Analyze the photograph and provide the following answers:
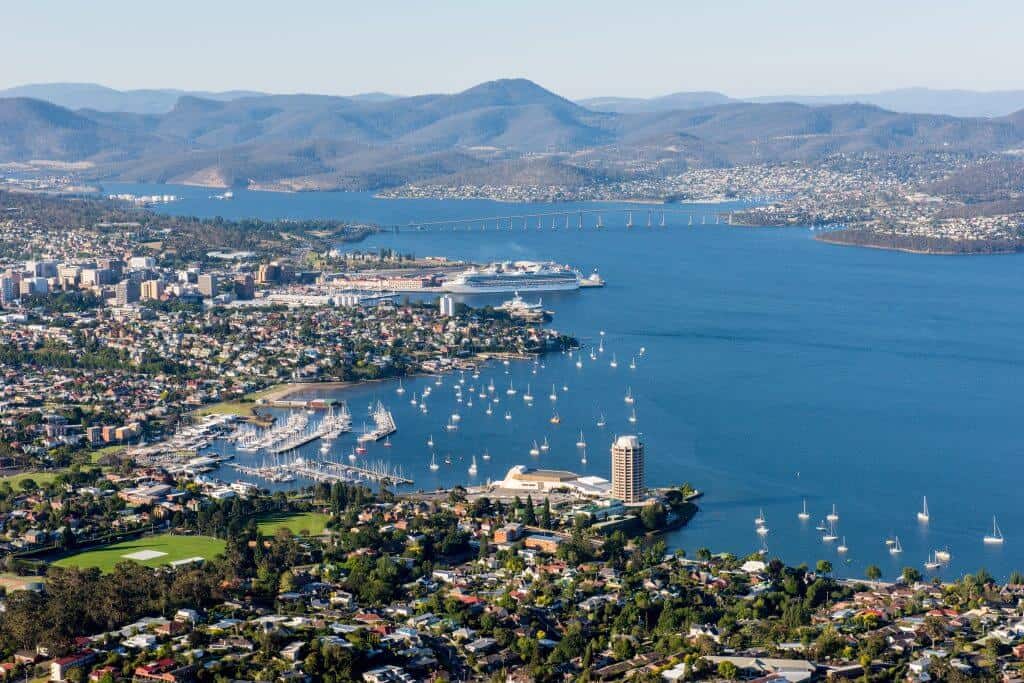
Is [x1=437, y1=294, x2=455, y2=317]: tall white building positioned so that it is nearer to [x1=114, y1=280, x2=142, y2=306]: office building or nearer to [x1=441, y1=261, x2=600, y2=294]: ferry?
[x1=441, y1=261, x2=600, y2=294]: ferry

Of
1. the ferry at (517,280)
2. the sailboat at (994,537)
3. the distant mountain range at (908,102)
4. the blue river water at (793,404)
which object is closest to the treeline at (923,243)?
the blue river water at (793,404)

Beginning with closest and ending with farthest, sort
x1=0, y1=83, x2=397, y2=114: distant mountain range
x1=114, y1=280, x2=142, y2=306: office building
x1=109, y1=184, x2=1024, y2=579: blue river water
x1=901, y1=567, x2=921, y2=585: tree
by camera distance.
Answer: x1=901, y1=567, x2=921, y2=585: tree
x1=109, y1=184, x2=1024, y2=579: blue river water
x1=114, y1=280, x2=142, y2=306: office building
x1=0, y1=83, x2=397, y2=114: distant mountain range

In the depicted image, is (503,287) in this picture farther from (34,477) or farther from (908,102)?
(908,102)

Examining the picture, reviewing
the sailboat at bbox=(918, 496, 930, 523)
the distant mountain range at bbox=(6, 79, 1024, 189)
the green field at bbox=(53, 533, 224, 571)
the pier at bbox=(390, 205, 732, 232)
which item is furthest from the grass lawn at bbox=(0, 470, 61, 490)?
the distant mountain range at bbox=(6, 79, 1024, 189)

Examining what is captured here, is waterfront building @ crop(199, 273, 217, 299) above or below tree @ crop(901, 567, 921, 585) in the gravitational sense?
above

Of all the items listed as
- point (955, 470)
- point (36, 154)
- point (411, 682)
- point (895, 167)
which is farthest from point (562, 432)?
point (36, 154)

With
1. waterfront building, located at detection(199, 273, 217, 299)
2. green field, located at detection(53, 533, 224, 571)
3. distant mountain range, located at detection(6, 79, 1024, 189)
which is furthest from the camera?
distant mountain range, located at detection(6, 79, 1024, 189)

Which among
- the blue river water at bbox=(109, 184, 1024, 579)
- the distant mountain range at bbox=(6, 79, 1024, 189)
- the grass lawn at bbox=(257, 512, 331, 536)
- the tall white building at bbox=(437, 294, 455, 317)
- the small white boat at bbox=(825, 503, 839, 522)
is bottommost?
the grass lawn at bbox=(257, 512, 331, 536)

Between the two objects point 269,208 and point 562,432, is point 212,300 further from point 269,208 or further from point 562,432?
point 269,208
